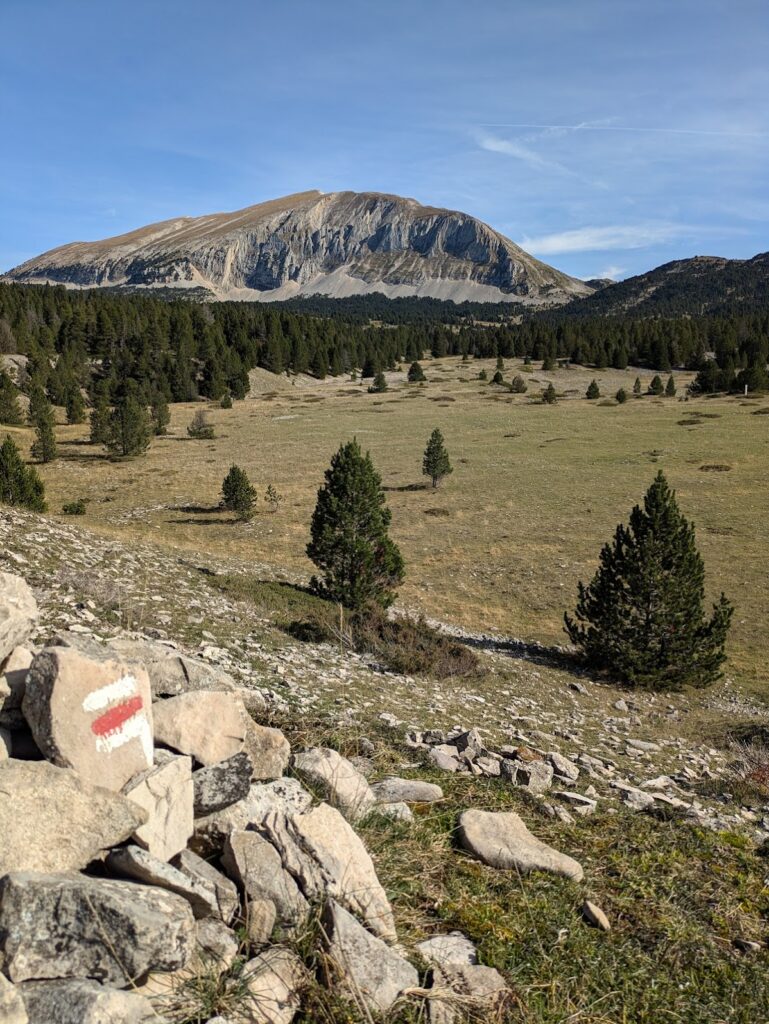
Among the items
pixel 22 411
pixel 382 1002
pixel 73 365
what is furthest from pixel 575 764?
pixel 73 365

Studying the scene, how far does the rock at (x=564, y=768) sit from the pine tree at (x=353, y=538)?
1184 centimetres

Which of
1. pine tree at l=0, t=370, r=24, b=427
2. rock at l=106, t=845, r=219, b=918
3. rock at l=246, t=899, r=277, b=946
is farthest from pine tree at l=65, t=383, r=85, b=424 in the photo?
rock at l=246, t=899, r=277, b=946

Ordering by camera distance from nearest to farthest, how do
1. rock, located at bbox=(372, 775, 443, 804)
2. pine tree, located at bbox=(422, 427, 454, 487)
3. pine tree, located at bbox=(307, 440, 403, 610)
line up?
1. rock, located at bbox=(372, 775, 443, 804)
2. pine tree, located at bbox=(307, 440, 403, 610)
3. pine tree, located at bbox=(422, 427, 454, 487)

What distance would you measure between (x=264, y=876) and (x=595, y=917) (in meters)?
2.78

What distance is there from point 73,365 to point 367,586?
8367 centimetres

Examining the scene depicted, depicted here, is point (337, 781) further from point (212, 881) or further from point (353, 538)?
point (353, 538)

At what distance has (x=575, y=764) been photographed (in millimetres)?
9836

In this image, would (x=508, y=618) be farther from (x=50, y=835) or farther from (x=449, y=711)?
(x=50, y=835)

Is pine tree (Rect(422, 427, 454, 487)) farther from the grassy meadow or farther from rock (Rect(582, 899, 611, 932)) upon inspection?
rock (Rect(582, 899, 611, 932))

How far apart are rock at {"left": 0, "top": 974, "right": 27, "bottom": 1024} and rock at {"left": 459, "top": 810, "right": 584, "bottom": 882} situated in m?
3.98

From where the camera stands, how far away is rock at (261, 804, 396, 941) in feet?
13.9

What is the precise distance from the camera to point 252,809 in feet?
15.2

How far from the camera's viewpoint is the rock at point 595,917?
4953 mm

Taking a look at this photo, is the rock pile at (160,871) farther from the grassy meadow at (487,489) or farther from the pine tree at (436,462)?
the pine tree at (436,462)
